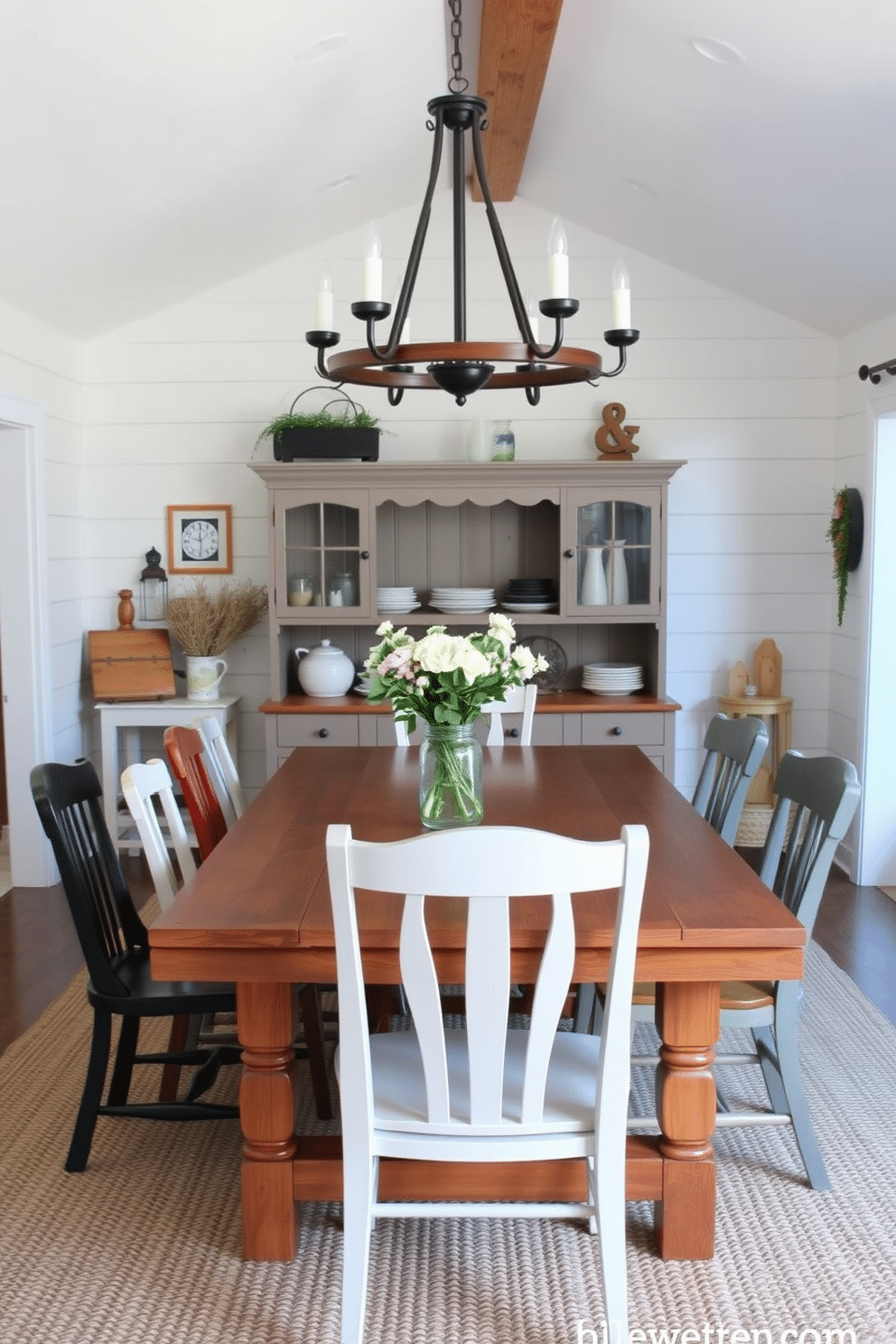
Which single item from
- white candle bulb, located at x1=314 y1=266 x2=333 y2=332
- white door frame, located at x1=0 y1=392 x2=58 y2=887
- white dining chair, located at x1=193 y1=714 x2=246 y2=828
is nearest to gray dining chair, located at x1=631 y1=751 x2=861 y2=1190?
white dining chair, located at x1=193 y1=714 x2=246 y2=828

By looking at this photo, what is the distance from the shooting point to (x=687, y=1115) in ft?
7.55

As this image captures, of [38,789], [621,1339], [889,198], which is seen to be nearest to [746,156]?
[889,198]

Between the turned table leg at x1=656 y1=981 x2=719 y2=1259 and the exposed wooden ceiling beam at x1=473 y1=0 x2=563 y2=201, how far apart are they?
263 cm

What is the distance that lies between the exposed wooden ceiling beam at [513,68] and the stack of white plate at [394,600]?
175cm

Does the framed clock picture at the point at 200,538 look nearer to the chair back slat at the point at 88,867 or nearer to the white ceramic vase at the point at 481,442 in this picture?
the white ceramic vase at the point at 481,442

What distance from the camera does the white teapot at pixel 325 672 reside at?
5195 millimetres

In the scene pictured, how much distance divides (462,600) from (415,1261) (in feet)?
10.4

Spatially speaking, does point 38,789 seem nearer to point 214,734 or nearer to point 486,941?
point 214,734

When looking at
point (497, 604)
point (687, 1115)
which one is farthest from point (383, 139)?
point (687, 1115)

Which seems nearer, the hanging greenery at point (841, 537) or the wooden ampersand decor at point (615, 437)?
the hanging greenery at point (841, 537)

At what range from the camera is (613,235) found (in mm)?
5363

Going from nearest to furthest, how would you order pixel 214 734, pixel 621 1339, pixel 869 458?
1. pixel 621 1339
2. pixel 214 734
3. pixel 869 458

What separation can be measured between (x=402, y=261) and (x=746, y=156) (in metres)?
1.95

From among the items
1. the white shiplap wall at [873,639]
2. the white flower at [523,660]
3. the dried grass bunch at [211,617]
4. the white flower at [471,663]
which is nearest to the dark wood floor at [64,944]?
the white shiplap wall at [873,639]
